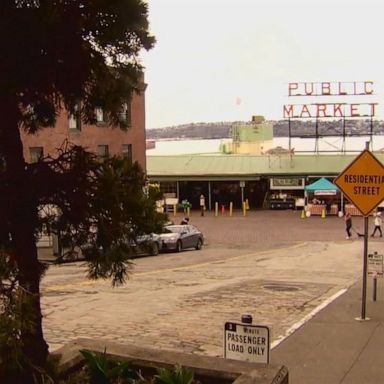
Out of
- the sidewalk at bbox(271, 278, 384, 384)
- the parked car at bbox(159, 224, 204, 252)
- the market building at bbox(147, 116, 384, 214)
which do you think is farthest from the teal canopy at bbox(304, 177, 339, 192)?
the sidewalk at bbox(271, 278, 384, 384)

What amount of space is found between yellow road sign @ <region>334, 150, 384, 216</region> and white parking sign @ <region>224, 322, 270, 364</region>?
19.1 feet

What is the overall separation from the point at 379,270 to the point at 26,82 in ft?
33.9

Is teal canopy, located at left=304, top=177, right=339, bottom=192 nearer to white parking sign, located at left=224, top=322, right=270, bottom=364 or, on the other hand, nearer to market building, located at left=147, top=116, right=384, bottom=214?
market building, located at left=147, top=116, right=384, bottom=214

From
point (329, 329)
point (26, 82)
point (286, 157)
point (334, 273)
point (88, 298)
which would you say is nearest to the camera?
point (26, 82)

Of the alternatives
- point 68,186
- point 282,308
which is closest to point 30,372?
point 68,186

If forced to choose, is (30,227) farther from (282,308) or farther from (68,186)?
(282,308)

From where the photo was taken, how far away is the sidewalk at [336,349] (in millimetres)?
7402

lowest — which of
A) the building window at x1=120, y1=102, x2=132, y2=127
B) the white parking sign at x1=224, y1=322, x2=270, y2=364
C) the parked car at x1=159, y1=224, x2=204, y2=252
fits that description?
the parked car at x1=159, y1=224, x2=204, y2=252

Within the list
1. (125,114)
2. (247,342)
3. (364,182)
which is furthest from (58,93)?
(364,182)

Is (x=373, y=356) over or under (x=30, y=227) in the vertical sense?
under

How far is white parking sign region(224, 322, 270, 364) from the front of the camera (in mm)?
5316

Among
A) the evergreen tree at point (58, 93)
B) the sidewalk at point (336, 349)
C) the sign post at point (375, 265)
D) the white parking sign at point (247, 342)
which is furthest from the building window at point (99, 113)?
the sign post at point (375, 265)

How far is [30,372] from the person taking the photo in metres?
3.97

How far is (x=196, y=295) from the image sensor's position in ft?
48.8
